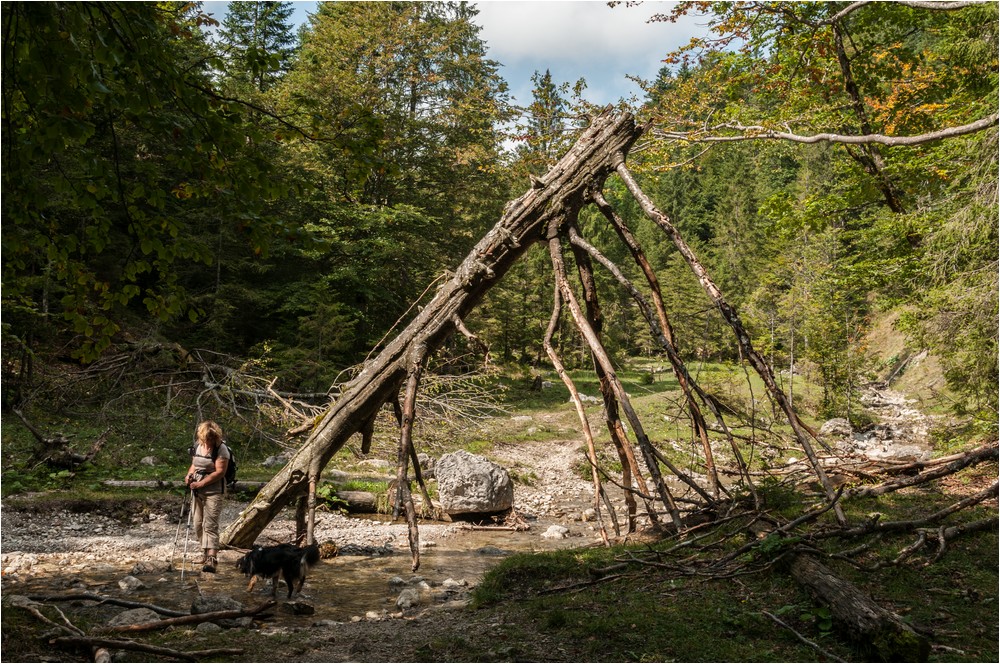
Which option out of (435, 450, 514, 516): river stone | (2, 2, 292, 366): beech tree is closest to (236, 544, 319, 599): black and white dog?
(2, 2, 292, 366): beech tree

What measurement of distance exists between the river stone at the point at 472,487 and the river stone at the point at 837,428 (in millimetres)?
10898

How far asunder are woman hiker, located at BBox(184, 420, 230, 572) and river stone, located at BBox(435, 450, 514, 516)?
4.68 metres

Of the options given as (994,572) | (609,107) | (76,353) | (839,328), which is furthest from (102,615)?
(839,328)

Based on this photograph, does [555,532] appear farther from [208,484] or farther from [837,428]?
[837,428]

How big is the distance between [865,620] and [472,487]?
8.65m

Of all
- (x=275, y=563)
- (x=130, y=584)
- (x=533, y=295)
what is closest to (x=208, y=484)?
(x=130, y=584)

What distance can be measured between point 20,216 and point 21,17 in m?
1.43

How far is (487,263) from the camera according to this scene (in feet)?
Result: 16.3

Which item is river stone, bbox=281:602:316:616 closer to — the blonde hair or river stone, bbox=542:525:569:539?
the blonde hair

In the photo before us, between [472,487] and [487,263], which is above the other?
[487,263]

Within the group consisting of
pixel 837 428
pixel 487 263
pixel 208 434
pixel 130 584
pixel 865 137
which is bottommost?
pixel 130 584

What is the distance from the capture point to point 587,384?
29438 millimetres

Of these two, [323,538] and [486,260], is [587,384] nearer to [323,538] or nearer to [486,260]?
[323,538]

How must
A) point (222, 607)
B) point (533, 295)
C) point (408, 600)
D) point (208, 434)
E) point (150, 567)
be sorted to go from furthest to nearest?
point (533, 295) → point (208, 434) → point (150, 567) → point (408, 600) → point (222, 607)
